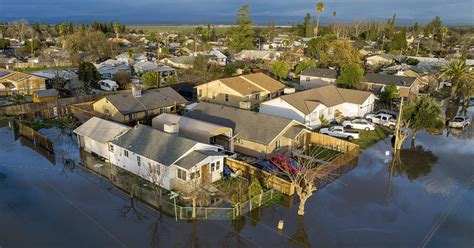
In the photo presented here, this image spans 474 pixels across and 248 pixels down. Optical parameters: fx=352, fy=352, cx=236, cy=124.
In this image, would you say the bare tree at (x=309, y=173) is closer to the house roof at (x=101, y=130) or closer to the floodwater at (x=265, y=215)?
the floodwater at (x=265, y=215)

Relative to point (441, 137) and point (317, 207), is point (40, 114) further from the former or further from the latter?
point (441, 137)

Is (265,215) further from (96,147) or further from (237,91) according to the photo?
(237,91)

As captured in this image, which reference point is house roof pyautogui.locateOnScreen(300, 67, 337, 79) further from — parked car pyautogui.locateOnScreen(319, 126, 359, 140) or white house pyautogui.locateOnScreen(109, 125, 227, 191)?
white house pyautogui.locateOnScreen(109, 125, 227, 191)

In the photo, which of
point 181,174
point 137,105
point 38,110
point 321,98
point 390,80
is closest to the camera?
point 181,174

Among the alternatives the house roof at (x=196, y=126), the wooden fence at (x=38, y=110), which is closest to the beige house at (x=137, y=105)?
the wooden fence at (x=38, y=110)

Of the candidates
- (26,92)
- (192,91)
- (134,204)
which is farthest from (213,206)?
(26,92)

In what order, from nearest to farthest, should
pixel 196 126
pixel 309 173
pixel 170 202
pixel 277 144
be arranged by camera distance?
1. pixel 309 173
2. pixel 170 202
3. pixel 196 126
4. pixel 277 144

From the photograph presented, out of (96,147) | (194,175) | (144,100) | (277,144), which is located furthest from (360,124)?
(96,147)
